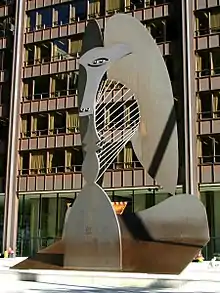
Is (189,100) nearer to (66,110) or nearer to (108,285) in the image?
(66,110)

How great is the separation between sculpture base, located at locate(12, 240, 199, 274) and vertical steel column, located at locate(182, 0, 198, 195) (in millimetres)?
15980

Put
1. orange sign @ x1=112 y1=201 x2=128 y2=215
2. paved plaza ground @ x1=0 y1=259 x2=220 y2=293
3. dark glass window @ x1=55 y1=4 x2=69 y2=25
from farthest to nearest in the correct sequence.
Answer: dark glass window @ x1=55 y1=4 x2=69 y2=25
orange sign @ x1=112 y1=201 x2=128 y2=215
paved plaza ground @ x1=0 y1=259 x2=220 y2=293

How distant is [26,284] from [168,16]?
82.0 feet

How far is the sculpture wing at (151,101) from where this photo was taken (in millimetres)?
15234

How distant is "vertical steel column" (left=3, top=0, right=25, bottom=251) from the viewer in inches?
1373

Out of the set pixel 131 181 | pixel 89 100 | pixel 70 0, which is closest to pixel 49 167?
pixel 131 181

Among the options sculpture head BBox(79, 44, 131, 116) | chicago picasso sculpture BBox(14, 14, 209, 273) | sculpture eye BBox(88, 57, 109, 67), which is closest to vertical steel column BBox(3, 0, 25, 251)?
chicago picasso sculpture BBox(14, 14, 209, 273)

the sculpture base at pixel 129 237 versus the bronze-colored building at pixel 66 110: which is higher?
the bronze-colored building at pixel 66 110

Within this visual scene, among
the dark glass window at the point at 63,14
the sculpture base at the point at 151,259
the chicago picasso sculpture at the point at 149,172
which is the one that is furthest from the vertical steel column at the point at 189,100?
the sculpture base at the point at 151,259

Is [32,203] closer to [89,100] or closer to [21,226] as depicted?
[21,226]

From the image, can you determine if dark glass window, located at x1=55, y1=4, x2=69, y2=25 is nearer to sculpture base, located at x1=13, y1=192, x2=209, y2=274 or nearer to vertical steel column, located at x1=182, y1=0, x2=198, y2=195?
vertical steel column, located at x1=182, y1=0, x2=198, y2=195

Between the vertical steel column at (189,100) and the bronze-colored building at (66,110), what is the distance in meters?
0.06

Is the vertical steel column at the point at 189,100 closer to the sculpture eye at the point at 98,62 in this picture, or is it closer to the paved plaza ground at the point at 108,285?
the sculpture eye at the point at 98,62

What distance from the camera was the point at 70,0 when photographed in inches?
1468
